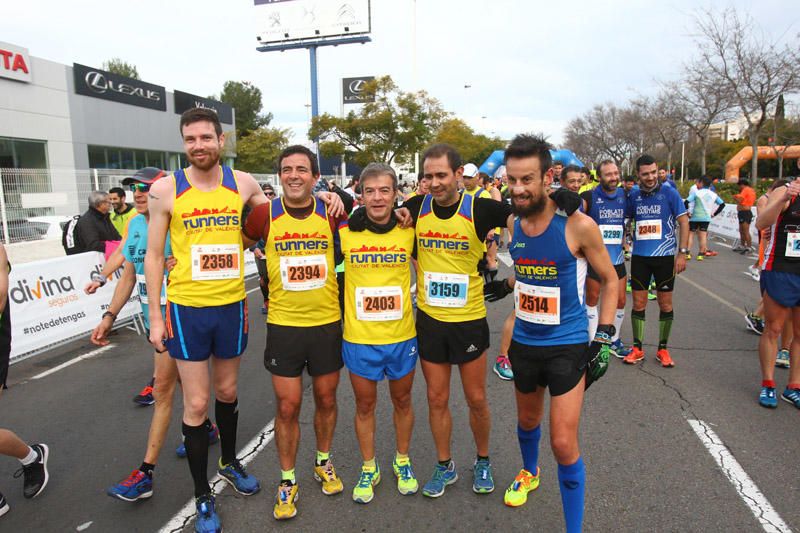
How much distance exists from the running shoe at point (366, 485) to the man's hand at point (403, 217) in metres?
1.53

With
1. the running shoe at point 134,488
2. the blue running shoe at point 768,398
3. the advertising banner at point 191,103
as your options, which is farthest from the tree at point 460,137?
the running shoe at point 134,488

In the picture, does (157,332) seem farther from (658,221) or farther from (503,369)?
(658,221)

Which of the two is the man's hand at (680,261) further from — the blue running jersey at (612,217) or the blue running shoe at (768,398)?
the blue running shoe at (768,398)

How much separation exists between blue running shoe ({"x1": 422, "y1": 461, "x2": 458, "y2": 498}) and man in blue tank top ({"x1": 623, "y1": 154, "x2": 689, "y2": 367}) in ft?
10.2

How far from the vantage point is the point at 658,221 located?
534 centimetres

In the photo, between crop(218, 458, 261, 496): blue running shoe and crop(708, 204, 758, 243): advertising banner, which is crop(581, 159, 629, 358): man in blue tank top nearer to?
crop(218, 458, 261, 496): blue running shoe

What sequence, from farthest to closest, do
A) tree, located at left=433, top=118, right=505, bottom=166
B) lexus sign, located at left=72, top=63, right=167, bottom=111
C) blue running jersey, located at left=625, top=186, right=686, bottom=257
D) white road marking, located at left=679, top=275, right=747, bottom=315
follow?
tree, located at left=433, top=118, right=505, bottom=166
lexus sign, located at left=72, top=63, right=167, bottom=111
white road marking, located at left=679, top=275, right=747, bottom=315
blue running jersey, located at left=625, top=186, right=686, bottom=257

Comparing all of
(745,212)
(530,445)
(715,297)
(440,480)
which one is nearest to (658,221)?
(530,445)

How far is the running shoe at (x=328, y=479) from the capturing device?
3.20 m

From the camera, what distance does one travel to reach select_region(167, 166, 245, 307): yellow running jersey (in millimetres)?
2900

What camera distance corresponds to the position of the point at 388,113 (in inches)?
1147

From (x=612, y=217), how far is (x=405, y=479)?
153 inches

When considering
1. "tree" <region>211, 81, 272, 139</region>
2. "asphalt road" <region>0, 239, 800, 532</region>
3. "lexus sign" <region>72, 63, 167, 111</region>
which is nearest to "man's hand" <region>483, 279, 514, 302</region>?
"asphalt road" <region>0, 239, 800, 532</region>

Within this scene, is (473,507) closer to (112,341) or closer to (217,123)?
(217,123)
